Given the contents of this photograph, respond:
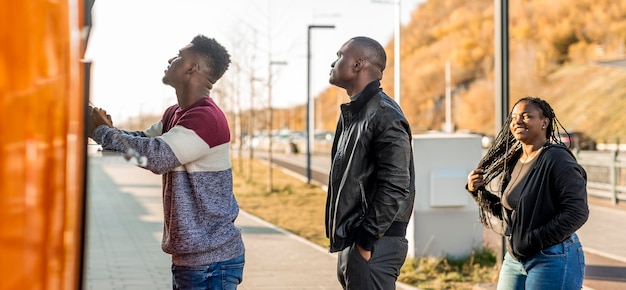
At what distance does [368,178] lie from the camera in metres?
3.71

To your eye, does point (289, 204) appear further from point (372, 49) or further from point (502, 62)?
point (372, 49)

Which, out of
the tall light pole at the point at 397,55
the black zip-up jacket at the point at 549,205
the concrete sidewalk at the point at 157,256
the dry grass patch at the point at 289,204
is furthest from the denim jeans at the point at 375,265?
the tall light pole at the point at 397,55

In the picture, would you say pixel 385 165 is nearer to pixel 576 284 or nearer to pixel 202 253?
pixel 202 253

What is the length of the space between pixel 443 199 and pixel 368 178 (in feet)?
18.2

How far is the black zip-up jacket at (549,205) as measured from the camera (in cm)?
396

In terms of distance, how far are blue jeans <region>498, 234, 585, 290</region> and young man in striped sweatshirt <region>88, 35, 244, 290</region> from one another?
140cm

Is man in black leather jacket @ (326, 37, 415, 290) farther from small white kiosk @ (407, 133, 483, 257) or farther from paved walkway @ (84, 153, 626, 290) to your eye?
small white kiosk @ (407, 133, 483, 257)

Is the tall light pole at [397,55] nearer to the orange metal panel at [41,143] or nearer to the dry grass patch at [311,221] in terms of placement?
the dry grass patch at [311,221]

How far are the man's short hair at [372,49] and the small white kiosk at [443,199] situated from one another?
17.8 feet

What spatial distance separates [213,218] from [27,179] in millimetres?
2173

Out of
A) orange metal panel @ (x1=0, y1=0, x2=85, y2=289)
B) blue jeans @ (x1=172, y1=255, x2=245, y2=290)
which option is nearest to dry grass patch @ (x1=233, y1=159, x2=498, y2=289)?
blue jeans @ (x1=172, y1=255, x2=245, y2=290)

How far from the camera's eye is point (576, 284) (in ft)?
13.0

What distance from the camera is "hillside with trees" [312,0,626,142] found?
224ft

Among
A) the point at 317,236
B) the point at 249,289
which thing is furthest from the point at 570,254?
the point at 317,236
